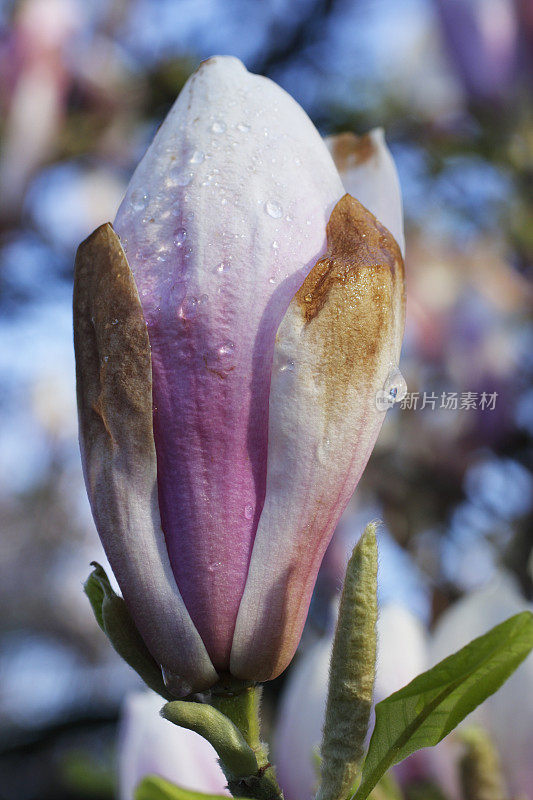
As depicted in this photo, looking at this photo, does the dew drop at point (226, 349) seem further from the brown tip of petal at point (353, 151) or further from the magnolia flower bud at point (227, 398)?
the brown tip of petal at point (353, 151)

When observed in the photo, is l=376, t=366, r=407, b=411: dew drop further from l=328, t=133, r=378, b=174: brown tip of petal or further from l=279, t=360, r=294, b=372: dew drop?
l=328, t=133, r=378, b=174: brown tip of petal

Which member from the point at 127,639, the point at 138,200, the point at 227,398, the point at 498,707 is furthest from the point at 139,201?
the point at 498,707

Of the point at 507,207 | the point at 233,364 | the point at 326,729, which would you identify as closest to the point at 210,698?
the point at 326,729

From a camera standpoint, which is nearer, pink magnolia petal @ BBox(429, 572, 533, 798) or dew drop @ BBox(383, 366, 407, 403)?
dew drop @ BBox(383, 366, 407, 403)

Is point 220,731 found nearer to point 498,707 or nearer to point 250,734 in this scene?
point 250,734

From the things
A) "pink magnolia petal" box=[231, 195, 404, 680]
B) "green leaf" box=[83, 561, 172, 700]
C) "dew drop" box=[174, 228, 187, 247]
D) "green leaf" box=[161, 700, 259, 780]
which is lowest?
"green leaf" box=[161, 700, 259, 780]

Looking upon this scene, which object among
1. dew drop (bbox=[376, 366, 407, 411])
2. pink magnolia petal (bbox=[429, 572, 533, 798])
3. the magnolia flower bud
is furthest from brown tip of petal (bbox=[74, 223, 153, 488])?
pink magnolia petal (bbox=[429, 572, 533, 798])

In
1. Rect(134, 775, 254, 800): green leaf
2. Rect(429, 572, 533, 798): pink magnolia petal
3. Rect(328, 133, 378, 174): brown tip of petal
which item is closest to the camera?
Rect(134, 775, 254, 800): green leaf
